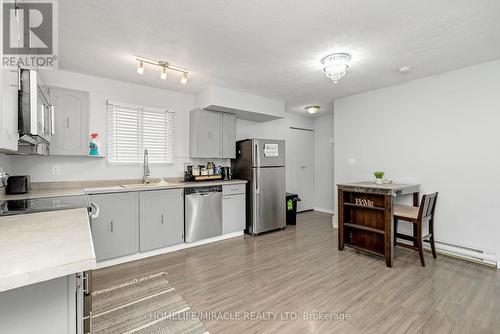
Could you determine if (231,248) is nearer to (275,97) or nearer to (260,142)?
(260,142)

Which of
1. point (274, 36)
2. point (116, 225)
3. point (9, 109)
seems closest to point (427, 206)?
point (274, 36)

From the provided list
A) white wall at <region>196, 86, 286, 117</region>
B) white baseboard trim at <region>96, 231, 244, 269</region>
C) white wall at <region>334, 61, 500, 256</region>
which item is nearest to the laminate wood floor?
white baseboard trim at <region>96, 231, 244, 269</region>

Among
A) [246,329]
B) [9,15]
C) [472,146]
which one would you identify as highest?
[9,15]

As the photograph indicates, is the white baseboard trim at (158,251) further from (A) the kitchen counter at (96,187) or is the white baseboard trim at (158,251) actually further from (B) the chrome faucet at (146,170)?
(B) the chrome faucet at (146,170)

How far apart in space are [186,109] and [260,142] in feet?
4.55

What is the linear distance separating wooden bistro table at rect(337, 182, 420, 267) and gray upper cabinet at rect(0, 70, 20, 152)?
10.9 ft

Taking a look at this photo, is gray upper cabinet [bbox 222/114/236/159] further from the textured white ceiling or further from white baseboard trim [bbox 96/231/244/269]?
white baseboard trim [bbox 96/231/244/269]

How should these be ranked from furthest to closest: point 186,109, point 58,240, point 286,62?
point 186,109 < point 286,62 < point 58,240

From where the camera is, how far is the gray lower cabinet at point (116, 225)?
270cm

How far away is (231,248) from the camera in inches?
132

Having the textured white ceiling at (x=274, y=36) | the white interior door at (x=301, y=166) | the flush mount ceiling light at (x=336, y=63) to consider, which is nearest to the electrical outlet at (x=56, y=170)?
the textured white ceiling at (x=274, y=36)

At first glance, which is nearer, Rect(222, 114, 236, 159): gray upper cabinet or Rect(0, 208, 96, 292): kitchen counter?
Rect(0, 208, 96, 292): kitchen counter

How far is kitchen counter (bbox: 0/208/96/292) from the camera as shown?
2.31 ft

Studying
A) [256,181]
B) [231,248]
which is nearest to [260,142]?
[256,181]
